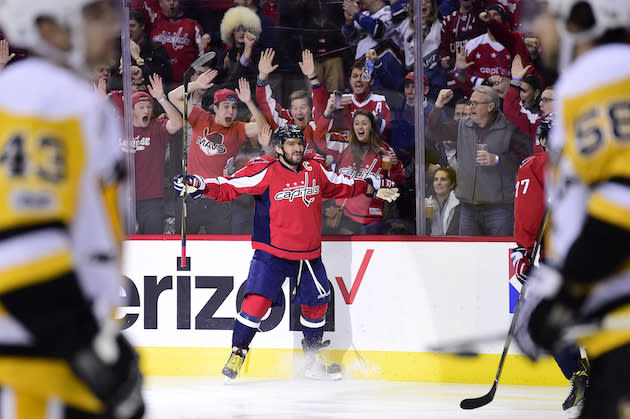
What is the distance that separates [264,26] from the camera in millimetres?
4867

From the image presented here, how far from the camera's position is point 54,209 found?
3.64ft

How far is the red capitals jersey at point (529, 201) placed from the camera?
390 centimetres

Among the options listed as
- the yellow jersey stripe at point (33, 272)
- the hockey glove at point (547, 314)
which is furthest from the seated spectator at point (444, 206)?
the yellow jersey stripe at point (33, 272)

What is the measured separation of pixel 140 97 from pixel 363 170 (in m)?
1.37

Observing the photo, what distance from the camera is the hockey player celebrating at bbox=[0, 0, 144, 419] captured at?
1.11 meters

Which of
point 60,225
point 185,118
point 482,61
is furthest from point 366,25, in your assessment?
point 60,225

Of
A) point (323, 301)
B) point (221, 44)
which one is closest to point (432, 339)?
point (323, 301)

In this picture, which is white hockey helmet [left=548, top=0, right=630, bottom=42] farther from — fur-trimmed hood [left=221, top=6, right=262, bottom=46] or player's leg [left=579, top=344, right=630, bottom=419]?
fur-trimmed hood [left=221, top=6, right=262, bottom=46]

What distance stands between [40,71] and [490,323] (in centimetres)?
355

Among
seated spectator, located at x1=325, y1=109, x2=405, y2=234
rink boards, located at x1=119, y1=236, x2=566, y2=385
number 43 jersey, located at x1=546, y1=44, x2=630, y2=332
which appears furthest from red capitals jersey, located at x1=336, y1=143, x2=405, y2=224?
number 43 jersey, located at x1=546, y1=44, x2=630, y2=332

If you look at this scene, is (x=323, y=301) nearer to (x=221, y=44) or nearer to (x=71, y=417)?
(x=221, y=44)

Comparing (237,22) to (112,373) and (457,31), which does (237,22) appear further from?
(112,373)

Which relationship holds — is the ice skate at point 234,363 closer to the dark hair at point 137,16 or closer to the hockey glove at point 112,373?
the dark hair at point 137,16

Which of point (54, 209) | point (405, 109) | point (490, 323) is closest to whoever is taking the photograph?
point (54, 209)
